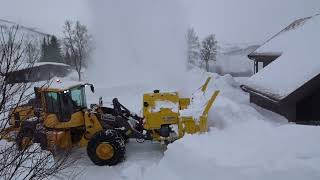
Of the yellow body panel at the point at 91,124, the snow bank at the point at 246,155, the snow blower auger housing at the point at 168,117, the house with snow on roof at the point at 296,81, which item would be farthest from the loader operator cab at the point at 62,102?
the house with snow on roof at the point at 296,81

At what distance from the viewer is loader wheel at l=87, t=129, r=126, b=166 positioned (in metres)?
11.7

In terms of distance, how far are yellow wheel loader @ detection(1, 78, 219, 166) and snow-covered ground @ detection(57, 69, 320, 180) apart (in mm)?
495

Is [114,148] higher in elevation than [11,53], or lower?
lower

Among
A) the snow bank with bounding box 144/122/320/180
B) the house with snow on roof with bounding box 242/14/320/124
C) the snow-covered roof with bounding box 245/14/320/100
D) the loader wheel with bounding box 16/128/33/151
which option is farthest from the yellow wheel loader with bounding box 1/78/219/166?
the loader wheel with bounding box 16/128/33/151

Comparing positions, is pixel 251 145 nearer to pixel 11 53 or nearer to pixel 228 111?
pixel 228 111

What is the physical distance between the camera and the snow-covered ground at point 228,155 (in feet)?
23.0

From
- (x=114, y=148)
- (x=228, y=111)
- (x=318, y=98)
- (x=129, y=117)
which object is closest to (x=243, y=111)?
(x=228, y=111)

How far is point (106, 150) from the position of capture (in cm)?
1169

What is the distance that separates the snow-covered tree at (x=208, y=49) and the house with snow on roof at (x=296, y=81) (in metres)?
47.6

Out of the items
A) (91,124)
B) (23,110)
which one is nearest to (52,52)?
(91,124)

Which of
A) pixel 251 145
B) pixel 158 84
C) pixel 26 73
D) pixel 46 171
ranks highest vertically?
pixel 26 73

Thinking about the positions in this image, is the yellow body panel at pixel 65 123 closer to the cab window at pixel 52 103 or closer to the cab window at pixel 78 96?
the cab window at pixel 52 103

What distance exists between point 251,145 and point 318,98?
20.4ft

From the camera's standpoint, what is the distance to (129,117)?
516 inches
